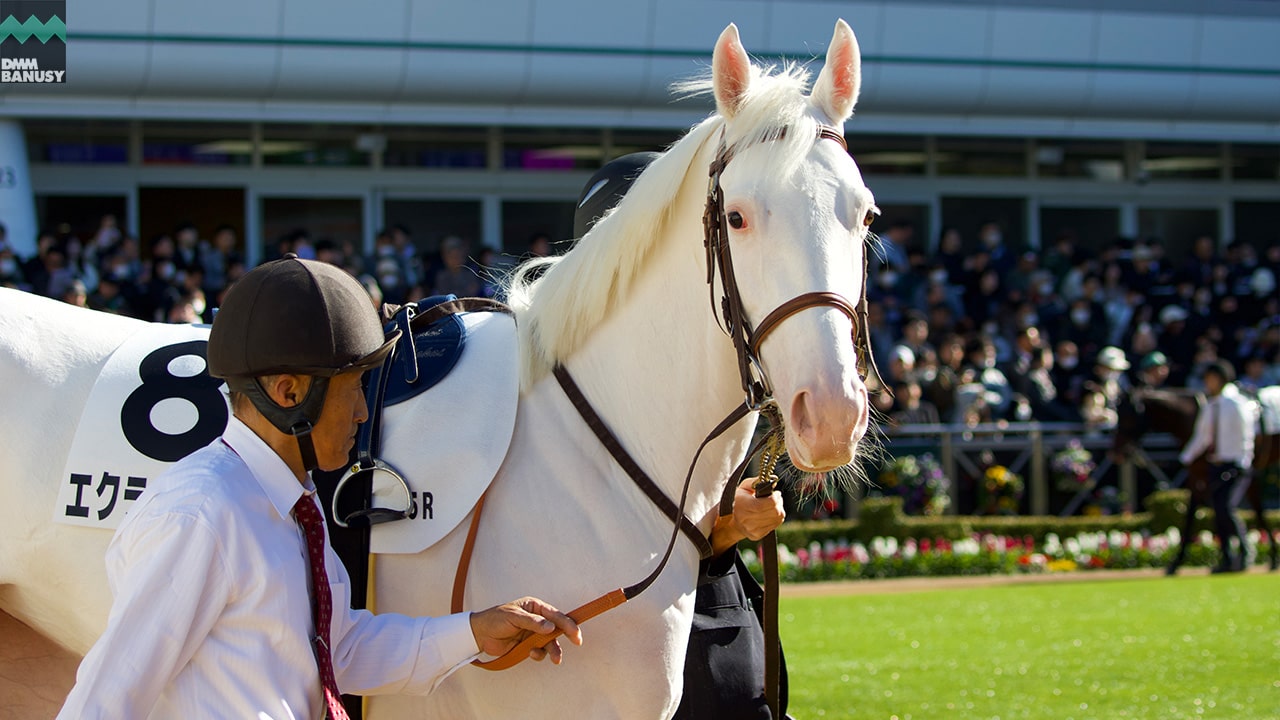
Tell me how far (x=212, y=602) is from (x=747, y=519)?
128 cm

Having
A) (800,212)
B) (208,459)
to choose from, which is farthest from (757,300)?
(208,459)

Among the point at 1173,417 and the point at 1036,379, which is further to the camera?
the point at 1036,379

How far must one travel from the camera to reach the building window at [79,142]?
1606 cm

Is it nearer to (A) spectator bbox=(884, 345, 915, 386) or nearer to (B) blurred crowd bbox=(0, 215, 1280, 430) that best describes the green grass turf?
(A) spectator bbox=(884, 345, 915, 386)

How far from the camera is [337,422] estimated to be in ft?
6.84

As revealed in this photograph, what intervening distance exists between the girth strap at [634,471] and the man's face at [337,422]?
761 mm

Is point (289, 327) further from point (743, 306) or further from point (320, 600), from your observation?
point (743, 306)

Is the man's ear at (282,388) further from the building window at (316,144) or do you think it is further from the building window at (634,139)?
the building window at (634,139)

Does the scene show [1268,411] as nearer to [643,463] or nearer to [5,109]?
[643,463]

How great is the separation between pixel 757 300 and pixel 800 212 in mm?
187

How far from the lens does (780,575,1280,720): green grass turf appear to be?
6.16 m

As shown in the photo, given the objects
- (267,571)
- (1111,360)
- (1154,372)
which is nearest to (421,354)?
(267,571)

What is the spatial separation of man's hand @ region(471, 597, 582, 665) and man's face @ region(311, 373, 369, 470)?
0.40 meters

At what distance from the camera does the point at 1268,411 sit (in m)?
13.3
